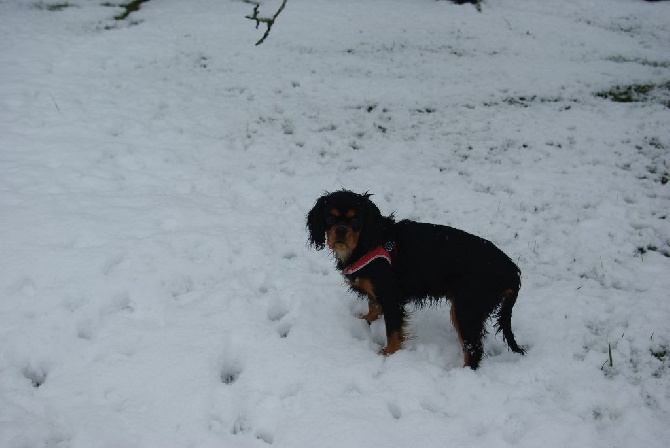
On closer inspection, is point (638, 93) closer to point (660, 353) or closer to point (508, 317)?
point (660, 353)

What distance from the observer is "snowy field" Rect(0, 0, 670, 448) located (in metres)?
3.15

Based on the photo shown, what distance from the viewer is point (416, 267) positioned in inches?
147

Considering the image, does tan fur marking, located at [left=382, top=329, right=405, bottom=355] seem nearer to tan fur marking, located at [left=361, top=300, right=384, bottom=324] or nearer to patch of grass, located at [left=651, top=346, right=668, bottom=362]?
tan fur marking, located at [left=361, top=300, right=384, bottom=324]

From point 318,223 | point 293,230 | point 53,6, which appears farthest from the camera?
point 53,6

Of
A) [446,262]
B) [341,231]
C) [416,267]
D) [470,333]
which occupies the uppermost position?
[341,231]

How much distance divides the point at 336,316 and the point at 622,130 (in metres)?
6.40

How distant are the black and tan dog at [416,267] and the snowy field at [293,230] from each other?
1.14ft

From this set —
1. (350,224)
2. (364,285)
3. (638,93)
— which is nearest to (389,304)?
(364,285)

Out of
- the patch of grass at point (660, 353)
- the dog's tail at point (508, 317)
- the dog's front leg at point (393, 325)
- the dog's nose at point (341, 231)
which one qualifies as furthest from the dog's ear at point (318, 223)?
the patch of grass at point (660, 353)

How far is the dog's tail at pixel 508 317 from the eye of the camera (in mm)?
3578

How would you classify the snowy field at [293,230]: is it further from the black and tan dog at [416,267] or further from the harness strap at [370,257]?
the harness strap at [370,257]

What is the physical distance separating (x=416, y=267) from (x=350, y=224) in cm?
66

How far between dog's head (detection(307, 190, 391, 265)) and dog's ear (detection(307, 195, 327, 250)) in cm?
5

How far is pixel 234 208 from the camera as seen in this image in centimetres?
549
